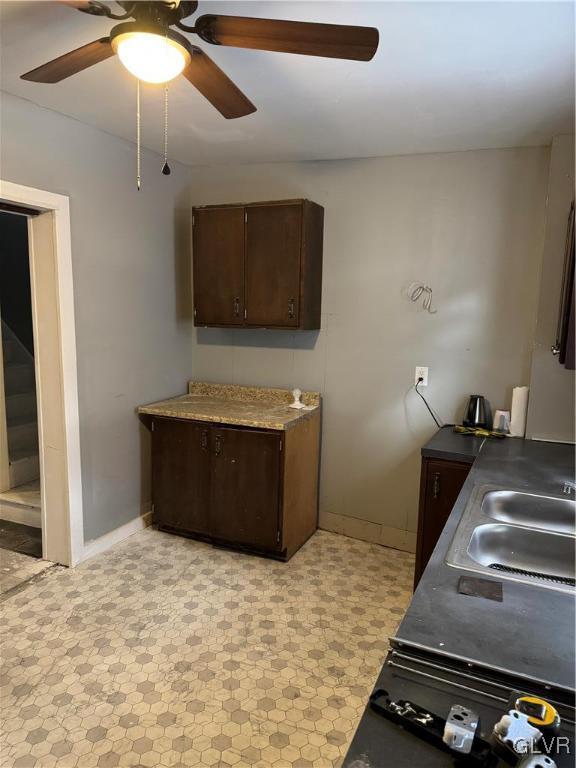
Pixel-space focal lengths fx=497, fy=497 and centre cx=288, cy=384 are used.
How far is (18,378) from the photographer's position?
4.09 m

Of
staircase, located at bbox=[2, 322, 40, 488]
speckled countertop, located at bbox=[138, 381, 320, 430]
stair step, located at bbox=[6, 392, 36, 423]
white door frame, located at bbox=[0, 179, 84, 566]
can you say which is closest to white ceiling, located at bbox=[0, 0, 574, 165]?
white door frame, located at bbox=[0, 179, 84, 566]

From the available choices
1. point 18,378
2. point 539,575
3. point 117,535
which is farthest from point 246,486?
point 18,378

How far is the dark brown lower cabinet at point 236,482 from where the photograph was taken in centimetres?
291

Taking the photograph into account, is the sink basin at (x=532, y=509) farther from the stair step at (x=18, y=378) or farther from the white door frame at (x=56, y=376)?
the stair step at (x=18, y=378)

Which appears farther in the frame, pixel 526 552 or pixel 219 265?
pixel 219 265

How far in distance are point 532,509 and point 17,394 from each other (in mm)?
3818

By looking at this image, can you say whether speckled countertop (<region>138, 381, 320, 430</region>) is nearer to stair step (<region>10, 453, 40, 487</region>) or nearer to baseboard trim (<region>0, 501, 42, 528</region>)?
baseboard trim (<region>0, 501, 42, 528</region>)

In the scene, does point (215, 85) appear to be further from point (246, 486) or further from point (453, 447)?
point (246, 486)

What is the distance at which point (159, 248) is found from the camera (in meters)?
3.32

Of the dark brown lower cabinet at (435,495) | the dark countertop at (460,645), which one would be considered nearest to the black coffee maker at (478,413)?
the dark brown lower cabinet at (435,495)

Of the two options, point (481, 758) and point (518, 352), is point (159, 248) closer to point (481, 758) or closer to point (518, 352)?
point (518, 352)

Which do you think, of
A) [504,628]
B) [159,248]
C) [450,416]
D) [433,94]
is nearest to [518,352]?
[450,416]

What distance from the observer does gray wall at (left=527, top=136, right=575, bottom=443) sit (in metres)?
2.53

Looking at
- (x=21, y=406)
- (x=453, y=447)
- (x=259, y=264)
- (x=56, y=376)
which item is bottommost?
(x=21, y=406)
